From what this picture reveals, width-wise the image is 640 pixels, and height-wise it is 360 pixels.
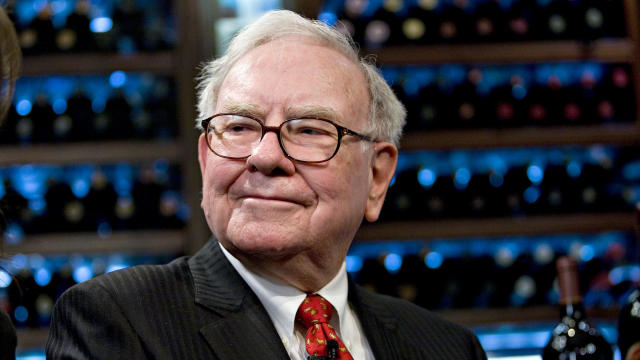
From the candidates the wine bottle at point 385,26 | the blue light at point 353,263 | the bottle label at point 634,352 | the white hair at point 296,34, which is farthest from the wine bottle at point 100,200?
the bottle label at point 634,352

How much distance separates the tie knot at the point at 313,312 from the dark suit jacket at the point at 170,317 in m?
0.08

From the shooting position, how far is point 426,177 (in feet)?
11.4

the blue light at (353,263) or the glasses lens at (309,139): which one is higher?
the glasses lens at (309,139)

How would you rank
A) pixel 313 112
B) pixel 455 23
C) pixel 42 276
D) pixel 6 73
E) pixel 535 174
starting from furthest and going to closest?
pixel 535 174 → pixel 455 23 → pixel 42 276 → pixel 313 112 → pixel 6 73

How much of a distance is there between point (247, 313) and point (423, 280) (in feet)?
7.06

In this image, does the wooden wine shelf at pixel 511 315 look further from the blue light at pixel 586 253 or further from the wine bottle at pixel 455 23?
the wine bottle at pixel 455 23

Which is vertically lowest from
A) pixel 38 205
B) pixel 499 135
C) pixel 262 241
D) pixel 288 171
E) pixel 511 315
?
pixel 511 315

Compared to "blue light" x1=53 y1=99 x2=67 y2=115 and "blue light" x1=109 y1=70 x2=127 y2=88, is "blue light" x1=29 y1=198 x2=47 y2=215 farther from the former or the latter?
"blue light" x1=109 y1=70 x2=127 y2=88

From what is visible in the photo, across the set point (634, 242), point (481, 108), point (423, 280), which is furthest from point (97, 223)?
point (634, 242)

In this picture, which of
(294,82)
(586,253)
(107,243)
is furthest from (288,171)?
(586,253)

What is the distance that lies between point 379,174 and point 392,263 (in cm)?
182

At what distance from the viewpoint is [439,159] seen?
3.55 m

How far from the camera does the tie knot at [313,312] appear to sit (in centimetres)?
138

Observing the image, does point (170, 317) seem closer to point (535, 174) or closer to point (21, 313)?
point (21, 313)
